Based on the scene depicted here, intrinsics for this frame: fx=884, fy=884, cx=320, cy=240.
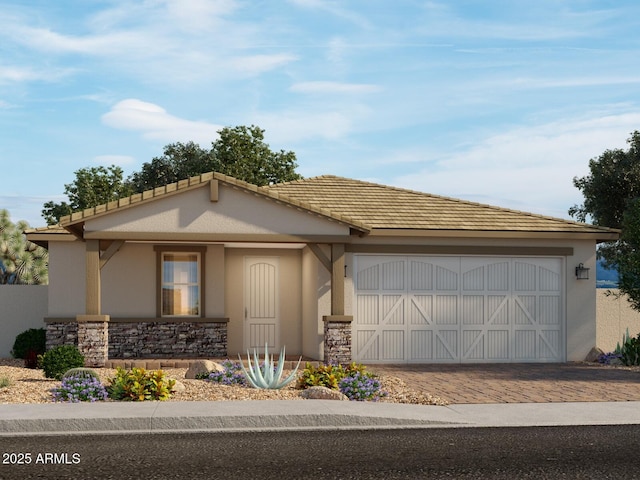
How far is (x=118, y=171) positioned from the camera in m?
37.9

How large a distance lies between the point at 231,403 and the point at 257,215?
676cm

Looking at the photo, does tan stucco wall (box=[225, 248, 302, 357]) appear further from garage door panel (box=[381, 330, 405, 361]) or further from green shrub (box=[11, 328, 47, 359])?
green shrub (box=[11, 328, 47, 359])

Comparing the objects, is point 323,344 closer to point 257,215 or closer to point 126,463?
point 257,215

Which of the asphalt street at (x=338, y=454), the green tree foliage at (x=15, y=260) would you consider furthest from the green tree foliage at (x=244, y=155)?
the asphalt street at (x=338, y=454)

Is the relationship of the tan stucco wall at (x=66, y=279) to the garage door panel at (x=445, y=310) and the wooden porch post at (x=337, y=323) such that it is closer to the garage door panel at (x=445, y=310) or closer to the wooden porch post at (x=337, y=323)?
the wooden porch post at (x=337, y=323)

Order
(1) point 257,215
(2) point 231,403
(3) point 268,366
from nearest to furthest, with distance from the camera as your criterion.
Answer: (2) point 231,403
(3) point 268,366
(1) point 257,215

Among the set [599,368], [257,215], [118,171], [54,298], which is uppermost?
[118,171]

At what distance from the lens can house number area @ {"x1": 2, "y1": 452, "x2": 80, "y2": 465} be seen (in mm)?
9062

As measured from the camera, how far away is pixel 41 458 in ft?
30.5

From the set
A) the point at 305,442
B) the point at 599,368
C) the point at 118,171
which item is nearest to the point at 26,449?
the point at 305,442

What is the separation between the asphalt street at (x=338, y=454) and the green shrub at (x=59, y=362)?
5.59 meters

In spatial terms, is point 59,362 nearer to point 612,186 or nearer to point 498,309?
point 498,309

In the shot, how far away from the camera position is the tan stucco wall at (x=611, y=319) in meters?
24.5

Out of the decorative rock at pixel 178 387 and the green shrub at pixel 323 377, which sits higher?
the green shrub at pixel 323 377
